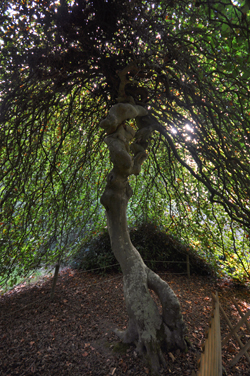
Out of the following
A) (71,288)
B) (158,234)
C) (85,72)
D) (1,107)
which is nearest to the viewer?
(1,107)

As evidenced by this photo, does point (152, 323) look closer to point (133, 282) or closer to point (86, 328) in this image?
point (133, 282)

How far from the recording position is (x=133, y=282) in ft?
7.10

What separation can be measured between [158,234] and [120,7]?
460cm

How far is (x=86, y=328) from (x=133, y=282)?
131 cm

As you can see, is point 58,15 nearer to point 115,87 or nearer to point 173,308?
point 115,87

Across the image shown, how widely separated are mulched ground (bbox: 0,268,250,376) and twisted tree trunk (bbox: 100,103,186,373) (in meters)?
0.15

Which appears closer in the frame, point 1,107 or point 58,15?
point 58,15

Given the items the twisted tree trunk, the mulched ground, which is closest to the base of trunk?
the twisted tree trunk

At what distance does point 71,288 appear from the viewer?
4.23 metres

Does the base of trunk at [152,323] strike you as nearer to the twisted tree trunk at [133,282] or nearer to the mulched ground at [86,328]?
the twisted tree trunk at [133,282]

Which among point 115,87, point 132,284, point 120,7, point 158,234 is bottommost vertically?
point 132,284

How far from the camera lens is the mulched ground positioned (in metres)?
2.00

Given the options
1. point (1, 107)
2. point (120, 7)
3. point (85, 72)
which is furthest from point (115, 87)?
point (1, 107)

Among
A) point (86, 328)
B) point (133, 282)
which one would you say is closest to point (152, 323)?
point (133, 282)
